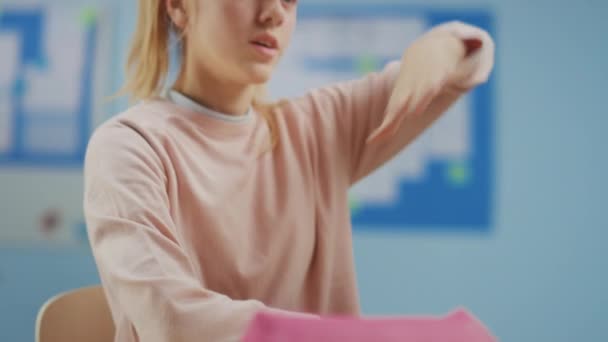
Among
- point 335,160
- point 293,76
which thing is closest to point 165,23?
point 335,160

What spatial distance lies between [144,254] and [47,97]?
2169 millimetres

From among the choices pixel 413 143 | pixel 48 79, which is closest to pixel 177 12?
pixel 413 143

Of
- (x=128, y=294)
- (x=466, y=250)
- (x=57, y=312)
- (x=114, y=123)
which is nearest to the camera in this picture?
(x=128, y=294)

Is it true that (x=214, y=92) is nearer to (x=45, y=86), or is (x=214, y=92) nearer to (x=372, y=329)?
(x=372, y=329)

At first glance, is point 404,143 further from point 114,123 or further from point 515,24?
point 515,24

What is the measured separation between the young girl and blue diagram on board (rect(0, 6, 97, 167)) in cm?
177

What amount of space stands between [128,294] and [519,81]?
216 cm

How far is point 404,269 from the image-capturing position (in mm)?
2475

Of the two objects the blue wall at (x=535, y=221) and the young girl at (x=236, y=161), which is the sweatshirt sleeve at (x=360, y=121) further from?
the blue wall at (x=535, y=221)

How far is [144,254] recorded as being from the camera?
1.99 feet

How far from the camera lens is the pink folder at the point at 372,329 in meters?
0.42

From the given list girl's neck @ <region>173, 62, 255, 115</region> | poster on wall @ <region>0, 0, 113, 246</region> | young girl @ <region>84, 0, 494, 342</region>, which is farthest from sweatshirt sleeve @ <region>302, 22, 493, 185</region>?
poster on wall @ <region>0, 0, 113, 246</region>

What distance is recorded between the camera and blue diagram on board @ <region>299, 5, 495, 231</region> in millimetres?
2428

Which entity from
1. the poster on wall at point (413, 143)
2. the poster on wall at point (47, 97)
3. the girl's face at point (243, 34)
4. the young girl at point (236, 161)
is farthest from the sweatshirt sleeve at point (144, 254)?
the poster on wall at point (47, 97)
